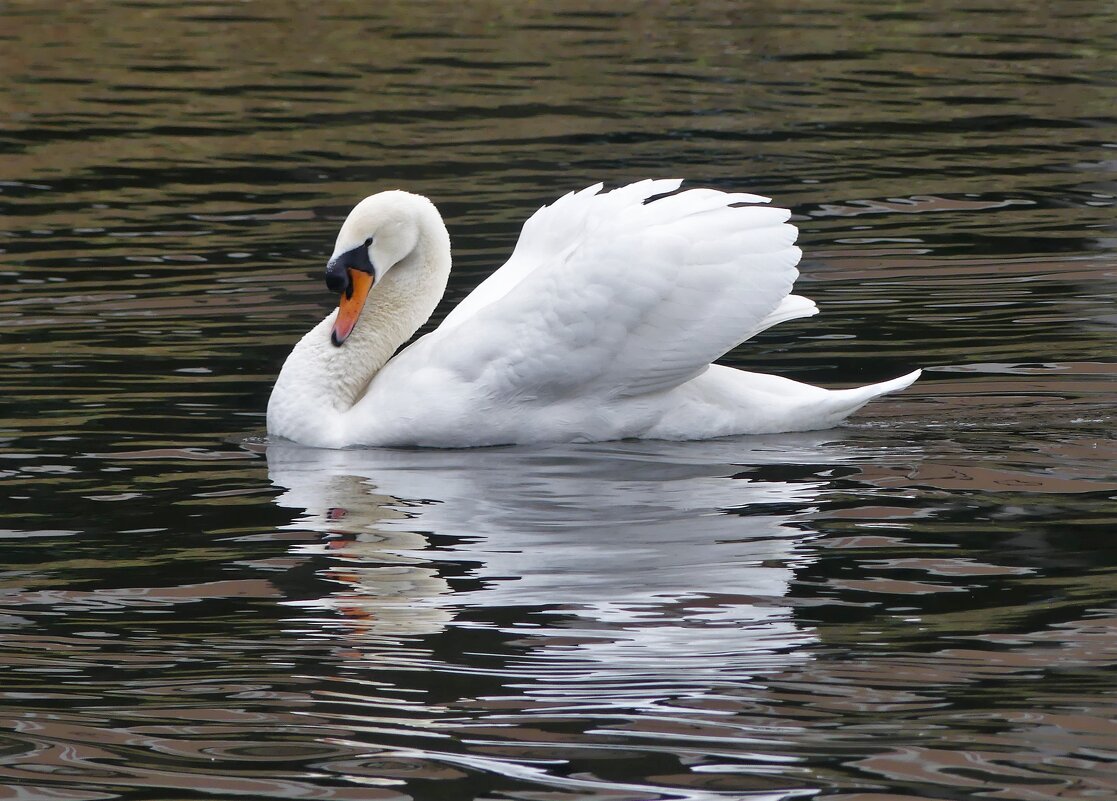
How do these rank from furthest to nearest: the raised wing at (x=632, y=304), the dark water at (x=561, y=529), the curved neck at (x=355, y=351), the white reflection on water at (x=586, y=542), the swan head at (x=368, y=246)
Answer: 1. the swan head at (x=368, y=246)
2. the curved neck at (x=355, y=351)
3. the raised wing at (x=632, y=304)
4. the white reflection on water at (x=586, y=542)
5. the dark water at (x=561, y=529)

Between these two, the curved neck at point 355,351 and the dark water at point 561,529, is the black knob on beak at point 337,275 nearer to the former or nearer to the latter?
the curved neck at point 355,351

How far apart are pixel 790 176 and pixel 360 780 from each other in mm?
11123

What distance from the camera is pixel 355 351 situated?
28.3 feet

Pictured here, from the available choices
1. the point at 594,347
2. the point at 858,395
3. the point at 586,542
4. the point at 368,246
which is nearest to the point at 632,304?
the point at 594,347

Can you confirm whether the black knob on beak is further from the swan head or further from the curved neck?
the curved neck

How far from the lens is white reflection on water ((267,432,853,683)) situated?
5629 mm

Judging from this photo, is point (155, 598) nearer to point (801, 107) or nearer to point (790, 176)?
Result: point (790, 176)

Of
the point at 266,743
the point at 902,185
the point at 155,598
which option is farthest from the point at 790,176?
the point at 266,743

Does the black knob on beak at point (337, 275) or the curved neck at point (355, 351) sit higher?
the black knob on beak at point (337, 275)

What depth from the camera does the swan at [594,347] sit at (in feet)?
26.1

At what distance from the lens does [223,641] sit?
5789 millimetres

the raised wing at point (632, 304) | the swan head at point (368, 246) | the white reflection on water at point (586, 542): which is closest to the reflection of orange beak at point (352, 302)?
the swan head at point (368, 246)

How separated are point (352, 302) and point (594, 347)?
1320 millimetres

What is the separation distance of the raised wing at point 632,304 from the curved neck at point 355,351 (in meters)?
0.47
